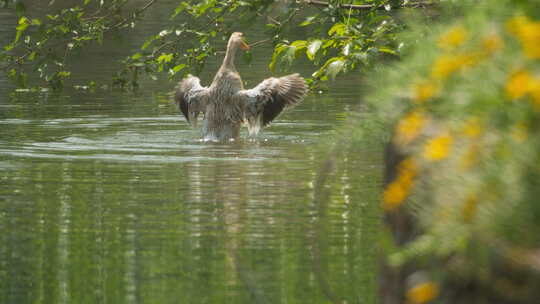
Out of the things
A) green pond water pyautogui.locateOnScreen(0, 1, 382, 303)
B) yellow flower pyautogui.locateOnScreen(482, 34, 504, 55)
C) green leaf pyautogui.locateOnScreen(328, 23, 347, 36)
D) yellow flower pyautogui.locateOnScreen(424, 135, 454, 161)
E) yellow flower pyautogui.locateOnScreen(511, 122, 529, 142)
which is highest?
green leaf pyautogui.locateOnScreen(328, 23, 347, 36)

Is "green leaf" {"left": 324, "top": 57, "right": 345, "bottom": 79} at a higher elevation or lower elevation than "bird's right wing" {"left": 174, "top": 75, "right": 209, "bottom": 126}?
higher

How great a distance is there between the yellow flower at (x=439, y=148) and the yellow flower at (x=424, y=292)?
1.11 ft

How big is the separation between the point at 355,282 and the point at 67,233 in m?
2.32

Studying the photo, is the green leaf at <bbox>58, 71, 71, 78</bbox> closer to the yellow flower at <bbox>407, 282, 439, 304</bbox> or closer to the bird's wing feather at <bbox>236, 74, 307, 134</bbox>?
the bird's wing feather at <bbox>236, 74, 307, 134</bbox>

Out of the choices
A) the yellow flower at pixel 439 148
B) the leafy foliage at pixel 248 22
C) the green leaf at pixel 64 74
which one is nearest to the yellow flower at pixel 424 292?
the yellow flower at pixel 439 148

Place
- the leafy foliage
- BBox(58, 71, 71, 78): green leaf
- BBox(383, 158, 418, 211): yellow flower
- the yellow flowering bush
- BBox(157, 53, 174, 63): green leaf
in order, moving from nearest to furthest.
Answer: the yellow flowering bush < BBox(383, 158, 418, 211): yellow flower < the leafy foliage < BBox(58, 71, 71, 78): green leaf < BBox(157, 53, 174, 63): green leaf

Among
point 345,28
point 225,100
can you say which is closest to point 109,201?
point 345,28

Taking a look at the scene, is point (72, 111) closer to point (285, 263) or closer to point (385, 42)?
point (385, 42)

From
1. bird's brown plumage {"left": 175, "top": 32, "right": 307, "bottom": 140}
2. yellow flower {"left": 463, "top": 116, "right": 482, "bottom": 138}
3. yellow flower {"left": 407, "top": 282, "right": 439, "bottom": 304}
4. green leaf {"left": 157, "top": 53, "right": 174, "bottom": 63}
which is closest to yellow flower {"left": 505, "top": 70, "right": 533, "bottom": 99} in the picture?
yellow flower {"left": 463, "top": 116, "right": 482, "bottom": 138}

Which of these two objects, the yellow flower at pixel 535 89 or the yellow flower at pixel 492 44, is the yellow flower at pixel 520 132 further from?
the yellow flower at pixel 492 44

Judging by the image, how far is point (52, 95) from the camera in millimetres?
19516

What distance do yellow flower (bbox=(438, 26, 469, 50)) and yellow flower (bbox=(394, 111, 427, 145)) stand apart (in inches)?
8.0

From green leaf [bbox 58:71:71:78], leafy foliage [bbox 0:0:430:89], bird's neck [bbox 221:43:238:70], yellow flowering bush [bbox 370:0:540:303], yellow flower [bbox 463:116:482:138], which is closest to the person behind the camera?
yellow flowering bush [bbox 370:0:540:303]

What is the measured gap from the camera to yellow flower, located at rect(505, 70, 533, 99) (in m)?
2.89
